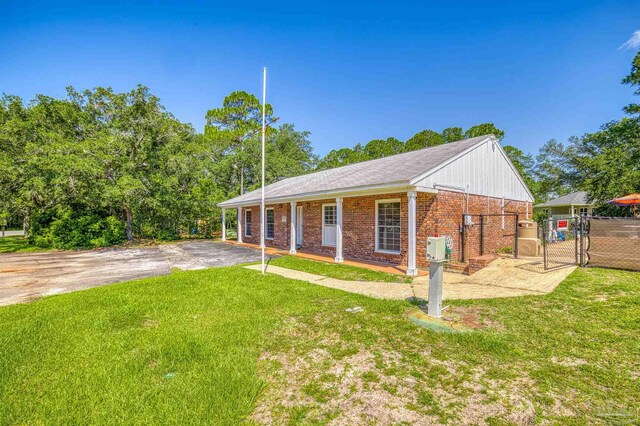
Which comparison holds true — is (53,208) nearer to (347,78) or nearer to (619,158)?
(347,78)

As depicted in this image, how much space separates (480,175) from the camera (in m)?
11.0

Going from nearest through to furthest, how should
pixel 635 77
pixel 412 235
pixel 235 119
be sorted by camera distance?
1. pixel 412 235
2. pixel 635 77
3. pixel 235 119

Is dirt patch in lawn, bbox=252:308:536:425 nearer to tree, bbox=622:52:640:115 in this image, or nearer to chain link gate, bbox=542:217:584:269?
chain link gate, bbox=542:217:584:269

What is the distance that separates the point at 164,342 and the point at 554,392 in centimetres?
449

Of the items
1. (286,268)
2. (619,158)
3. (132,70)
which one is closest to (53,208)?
(132,70)

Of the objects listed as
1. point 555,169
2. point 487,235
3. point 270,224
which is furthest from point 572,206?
point 270,224

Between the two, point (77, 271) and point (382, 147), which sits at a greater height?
point (382, 147)

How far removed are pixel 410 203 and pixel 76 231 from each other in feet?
61.9

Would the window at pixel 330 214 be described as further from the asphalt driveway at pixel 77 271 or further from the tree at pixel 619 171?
the tree at pixel 619 171

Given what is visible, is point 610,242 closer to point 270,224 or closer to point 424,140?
point 270,224

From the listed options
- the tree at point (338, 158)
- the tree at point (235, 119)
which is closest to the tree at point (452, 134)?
the tree at point (338, 158)

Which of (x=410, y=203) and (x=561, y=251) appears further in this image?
(x=561, y=251)

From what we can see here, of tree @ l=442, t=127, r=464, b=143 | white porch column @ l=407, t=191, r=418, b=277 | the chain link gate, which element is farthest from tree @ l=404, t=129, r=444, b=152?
white porch column @ l=407, t=191, r=418, b=277

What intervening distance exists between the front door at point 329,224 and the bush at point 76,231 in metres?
14.0
